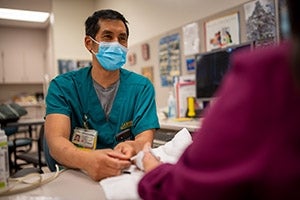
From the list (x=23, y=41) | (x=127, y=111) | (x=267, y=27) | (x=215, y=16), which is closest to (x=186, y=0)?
(x=215, y=16)

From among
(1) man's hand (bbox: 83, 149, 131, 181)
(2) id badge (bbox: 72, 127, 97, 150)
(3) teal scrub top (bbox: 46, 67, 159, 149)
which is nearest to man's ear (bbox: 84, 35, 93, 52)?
(3) teal scrub top (bbox: 46, 67, 159, 149)

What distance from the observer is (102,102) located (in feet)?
4.22

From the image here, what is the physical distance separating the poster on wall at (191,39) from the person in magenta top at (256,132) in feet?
7.44

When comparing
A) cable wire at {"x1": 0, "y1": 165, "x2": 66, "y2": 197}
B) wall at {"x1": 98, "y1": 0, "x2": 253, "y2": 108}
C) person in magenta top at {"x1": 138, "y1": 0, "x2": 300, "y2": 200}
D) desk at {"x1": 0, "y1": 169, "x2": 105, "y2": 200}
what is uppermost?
wall at {"x1": 98, "y1": 0, "x2": 253, "y2": 108}

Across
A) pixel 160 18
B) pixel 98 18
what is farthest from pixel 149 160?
pixel 160 18

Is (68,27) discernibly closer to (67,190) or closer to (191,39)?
(191,39)

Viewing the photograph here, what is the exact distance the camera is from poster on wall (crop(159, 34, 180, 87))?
2.82 metres

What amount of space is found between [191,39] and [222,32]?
394 mm

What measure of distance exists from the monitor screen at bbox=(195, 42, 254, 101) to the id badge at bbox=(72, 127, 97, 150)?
→ 1082 mm

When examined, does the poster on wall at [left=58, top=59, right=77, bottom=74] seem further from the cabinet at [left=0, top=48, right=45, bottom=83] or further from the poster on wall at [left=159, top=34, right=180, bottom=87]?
the cabinet at [left=0, top=48, right=45, bottom=83]

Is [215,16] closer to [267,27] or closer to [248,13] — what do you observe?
[248,13]

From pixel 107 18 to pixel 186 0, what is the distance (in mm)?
1568

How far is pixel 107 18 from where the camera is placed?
4.33 ft

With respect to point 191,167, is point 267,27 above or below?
above
